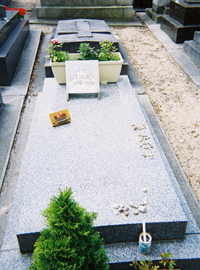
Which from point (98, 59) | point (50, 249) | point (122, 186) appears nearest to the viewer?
point (50, 249)

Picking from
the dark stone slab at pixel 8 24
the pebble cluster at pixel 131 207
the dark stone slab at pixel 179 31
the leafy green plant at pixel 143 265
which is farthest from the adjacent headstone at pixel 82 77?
the dark stone slab at pixel 179 31

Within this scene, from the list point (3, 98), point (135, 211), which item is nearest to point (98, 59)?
point (3, 98)

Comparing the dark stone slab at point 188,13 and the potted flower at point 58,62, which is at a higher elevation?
the dark stone slab at point 188,13

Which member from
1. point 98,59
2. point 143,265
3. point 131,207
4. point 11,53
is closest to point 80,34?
point 98,59

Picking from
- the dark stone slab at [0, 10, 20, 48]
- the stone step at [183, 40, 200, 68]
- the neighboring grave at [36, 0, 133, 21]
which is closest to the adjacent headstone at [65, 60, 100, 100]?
the dark stone slab at [0, 10, 20, 48]

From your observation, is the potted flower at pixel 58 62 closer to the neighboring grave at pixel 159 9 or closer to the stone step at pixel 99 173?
the stone step at pixel 99 173

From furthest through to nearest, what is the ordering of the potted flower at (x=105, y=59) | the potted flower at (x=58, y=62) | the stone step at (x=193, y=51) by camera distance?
the stone step at (x=193, y=51), the potted flower at (x=105, y=59), the potted flower at (x=58, y=62)

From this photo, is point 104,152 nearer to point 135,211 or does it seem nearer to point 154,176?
point 154,176

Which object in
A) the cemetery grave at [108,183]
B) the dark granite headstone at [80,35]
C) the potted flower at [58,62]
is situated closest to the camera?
the cemetery grave at [108,183]

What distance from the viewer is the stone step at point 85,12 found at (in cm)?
1037

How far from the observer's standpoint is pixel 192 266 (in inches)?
105

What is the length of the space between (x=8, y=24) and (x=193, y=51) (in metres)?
4.59

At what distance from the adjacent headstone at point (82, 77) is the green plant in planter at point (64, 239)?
10.2 ft

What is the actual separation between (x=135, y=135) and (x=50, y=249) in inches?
93.9
